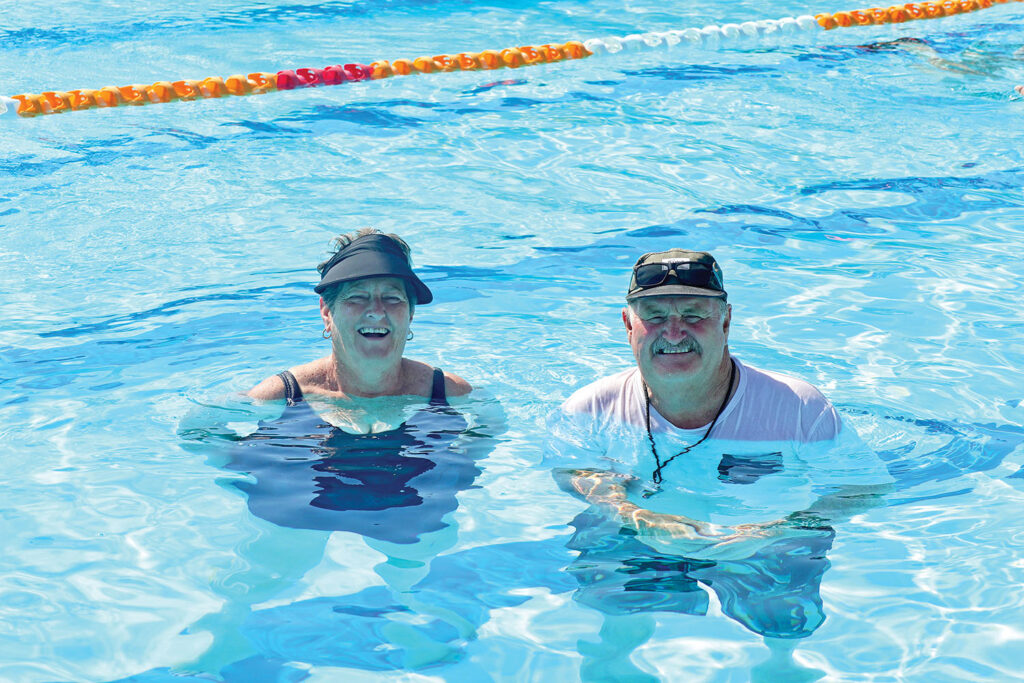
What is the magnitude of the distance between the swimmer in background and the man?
498 mm

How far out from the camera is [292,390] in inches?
172

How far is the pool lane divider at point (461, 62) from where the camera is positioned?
9.94m

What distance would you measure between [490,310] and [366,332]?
2290 mm

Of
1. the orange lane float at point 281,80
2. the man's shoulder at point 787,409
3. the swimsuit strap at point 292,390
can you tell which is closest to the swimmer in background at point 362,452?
the swimsuit strap at point 292,390

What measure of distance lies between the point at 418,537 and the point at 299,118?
6.65 meters

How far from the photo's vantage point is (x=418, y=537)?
12.6 ft

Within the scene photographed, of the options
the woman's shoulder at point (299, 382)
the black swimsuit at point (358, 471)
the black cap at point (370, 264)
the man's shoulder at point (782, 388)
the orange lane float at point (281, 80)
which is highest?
the orange lane float at point (281, 80)

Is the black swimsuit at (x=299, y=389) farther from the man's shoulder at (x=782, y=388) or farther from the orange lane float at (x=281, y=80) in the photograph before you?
the orange lane float at (x=281, y=80)

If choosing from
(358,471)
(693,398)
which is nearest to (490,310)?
(358,471)

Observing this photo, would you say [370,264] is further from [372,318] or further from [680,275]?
[680,275]

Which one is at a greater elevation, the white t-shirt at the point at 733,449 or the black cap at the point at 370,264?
the black cap at the point at 370,264

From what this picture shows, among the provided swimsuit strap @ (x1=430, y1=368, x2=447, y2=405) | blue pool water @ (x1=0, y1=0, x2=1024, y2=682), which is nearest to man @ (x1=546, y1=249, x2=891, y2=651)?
blue pool water @ (x1=0, y1=0, x2=1024, y2=682)

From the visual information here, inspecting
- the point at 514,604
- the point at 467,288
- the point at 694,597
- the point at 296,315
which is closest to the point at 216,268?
the point at 296,315

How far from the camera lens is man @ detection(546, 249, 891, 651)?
3.34m
